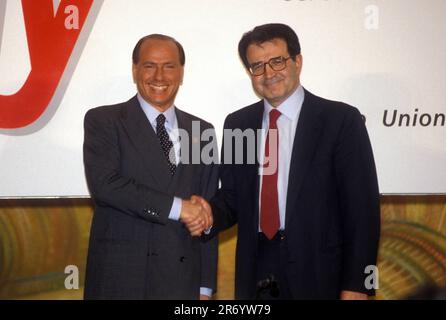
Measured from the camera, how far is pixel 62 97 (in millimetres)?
3381

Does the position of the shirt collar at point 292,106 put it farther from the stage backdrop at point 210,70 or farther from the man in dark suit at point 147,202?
the man in dark suit at point 147,202

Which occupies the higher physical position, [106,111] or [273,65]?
[273,65]

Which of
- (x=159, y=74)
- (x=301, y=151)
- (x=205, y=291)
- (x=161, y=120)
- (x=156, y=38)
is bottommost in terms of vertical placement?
(x=205, y=291)

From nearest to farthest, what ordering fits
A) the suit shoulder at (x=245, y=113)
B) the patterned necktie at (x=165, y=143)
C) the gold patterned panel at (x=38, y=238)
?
the patterned necktie at (x=165, y=143) < the suit shoulder at (x=245, y=113) < the gold patterned panel at (x=38, y=238)

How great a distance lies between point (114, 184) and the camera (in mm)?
2873

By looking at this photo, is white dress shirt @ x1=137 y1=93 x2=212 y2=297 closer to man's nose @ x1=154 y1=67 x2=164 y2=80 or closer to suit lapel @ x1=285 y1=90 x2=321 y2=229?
man's nose @ x1=154 y1=67 x2=164 y2=80

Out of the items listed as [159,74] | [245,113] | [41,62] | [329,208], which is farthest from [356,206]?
[41,62]

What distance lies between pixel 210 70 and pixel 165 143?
0.58 m

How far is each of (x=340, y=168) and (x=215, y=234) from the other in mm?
729

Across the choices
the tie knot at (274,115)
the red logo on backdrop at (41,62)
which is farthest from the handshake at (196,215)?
the red logo on backdrop at (41,62)

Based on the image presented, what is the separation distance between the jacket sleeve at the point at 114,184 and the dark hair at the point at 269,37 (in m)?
0.74

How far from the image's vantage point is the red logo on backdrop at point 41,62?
3375mm

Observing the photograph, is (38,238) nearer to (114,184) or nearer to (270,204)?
(114,184)
